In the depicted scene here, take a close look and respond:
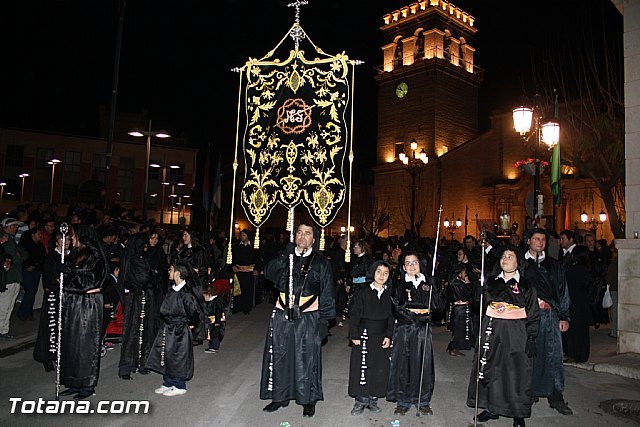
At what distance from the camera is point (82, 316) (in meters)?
6.27

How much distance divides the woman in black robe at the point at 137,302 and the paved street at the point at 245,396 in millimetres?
400

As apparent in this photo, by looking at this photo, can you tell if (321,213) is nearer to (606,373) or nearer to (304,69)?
(304,69)

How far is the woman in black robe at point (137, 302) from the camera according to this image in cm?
743

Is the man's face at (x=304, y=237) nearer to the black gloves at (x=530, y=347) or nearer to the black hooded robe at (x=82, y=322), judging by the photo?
the black hooded robe at (x=82, y=322)

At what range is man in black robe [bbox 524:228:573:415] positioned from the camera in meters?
6.27

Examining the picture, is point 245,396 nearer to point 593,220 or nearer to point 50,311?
point 50,311

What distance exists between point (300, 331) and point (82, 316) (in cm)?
264

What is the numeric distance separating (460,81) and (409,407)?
45.4 metres

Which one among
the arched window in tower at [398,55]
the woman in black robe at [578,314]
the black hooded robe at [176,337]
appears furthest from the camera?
the arched window in tower at [398,55]

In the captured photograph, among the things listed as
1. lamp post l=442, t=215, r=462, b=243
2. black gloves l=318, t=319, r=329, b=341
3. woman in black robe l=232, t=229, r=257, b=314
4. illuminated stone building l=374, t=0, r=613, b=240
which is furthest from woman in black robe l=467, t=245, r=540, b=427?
lamp post l=442, t=215, r=462, b=243

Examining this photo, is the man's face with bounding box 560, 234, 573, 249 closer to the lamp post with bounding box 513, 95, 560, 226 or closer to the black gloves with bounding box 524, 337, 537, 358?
the lamp post with bounding box 513, 95, 560, 226

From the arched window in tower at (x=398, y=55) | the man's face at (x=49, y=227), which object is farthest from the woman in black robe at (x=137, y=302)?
the arched window in tower at (x=398, y=55)

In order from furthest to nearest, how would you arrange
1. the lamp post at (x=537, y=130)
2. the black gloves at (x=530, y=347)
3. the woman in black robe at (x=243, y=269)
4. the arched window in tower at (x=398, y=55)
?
the arched window in tower at (x=398, y=55) → the woman in black robe at (x=243, y=269) → the lamp post at (x=537, y=130) → the black gloves at (x=530, y=347)

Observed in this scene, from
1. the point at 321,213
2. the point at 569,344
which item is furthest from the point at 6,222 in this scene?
the point at 569,344
